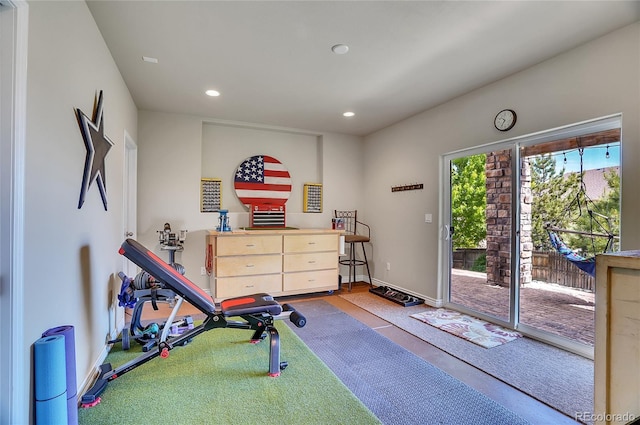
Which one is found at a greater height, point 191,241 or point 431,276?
point 191,241

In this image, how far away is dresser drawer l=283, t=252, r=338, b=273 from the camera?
4.17 metres

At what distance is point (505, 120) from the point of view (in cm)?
302

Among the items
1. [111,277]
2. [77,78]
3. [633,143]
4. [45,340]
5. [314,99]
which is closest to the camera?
[45,340]

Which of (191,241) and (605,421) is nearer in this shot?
(605,421)

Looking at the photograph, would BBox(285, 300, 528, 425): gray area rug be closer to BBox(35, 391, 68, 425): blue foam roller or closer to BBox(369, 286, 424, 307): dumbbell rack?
BBox(369, 286, 424, 307): dumbbell rack

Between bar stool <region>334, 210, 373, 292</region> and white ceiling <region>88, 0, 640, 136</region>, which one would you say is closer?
white ceiling <region>88, 0, 640, 136</region>

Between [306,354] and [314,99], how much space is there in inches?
109

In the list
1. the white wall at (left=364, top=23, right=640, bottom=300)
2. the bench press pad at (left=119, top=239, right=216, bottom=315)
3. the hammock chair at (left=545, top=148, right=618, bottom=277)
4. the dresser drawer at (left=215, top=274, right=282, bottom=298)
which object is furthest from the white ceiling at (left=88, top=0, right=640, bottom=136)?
the dresser drawer at (left=215, top=274, right=282, bottom=298)

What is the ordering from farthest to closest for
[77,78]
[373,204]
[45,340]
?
[373,204]
[77,78]
[45,340]

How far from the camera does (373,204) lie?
16.7ft

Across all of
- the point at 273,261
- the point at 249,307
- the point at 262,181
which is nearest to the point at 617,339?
the point at 249,307

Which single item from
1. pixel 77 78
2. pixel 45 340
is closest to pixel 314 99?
pixel 77 78

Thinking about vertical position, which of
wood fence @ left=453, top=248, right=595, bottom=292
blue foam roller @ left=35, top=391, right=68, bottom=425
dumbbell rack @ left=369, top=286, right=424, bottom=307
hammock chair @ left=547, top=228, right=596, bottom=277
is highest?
hammock chair @ left=547, top=228, right=596, bottom=277

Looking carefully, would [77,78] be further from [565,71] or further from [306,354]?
[565,71]
